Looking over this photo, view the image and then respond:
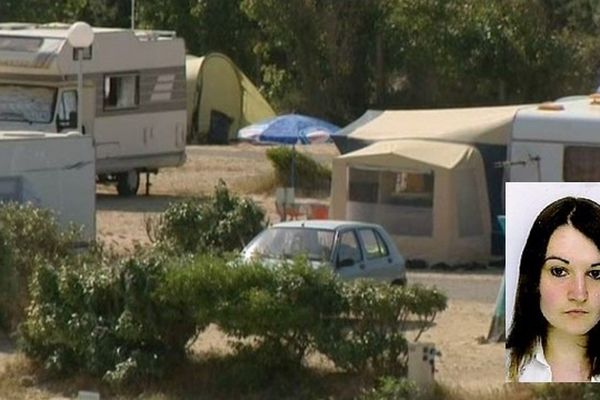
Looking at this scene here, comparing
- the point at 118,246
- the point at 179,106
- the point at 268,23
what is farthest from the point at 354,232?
the point at 268,23

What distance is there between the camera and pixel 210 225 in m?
21.4

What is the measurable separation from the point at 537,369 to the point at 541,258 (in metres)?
0.79

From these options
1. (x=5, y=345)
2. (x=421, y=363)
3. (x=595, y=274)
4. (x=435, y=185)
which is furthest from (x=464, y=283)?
(x=595, y=274)

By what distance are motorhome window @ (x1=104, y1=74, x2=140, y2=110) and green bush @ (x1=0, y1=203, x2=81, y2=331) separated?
1189cm

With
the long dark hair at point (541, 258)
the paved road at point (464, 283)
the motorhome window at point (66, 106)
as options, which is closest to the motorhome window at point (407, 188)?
the paved road at point (464, 283)

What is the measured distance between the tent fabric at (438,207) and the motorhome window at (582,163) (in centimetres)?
136

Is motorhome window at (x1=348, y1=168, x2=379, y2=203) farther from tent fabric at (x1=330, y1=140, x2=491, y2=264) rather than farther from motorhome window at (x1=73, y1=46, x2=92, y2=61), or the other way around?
motorhome window at (x1=73, y1=46, x2=92, y2=61)

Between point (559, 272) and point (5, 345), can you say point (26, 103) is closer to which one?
point (5, 345)

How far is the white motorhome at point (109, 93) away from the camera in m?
30.1

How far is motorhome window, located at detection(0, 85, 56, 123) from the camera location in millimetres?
30125

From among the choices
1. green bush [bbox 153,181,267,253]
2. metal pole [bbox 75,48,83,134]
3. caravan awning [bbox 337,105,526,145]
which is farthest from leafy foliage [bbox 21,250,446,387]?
metal pole [bbox 75,48,83,134]

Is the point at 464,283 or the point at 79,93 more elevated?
the point at 79,93

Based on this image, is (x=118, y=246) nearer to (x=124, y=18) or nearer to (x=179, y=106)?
(x=179, y=106)

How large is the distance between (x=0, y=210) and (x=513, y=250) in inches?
388
